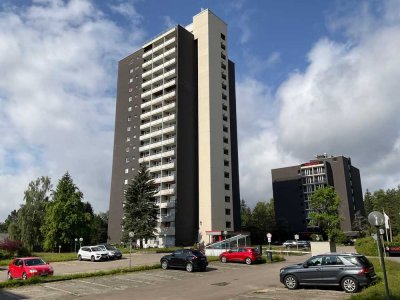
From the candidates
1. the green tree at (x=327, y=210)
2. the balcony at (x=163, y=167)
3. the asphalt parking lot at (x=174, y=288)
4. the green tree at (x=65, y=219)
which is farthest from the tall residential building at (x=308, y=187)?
the asphalt parking lot at (x=174, y=288)

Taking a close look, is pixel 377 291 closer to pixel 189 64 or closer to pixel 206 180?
pixel 206 180

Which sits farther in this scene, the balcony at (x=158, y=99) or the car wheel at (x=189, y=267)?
the balcony at (x=158, y=99)

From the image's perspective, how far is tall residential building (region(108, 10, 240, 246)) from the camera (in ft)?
229

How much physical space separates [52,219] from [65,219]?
7.14 feet

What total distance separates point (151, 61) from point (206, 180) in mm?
30240

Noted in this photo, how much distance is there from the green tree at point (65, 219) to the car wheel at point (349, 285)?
54.7 m

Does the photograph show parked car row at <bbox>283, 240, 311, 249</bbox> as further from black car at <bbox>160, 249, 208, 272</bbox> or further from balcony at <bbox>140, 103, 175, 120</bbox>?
black car at <bbox>160, 249, 208, 272</bbox>

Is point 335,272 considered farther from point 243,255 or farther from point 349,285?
point 243,255

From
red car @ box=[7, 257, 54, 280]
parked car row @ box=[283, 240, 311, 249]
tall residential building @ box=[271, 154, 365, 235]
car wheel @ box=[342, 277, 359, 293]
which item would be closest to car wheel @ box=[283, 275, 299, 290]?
car wheel @ box=[342, 277, 359, 293]

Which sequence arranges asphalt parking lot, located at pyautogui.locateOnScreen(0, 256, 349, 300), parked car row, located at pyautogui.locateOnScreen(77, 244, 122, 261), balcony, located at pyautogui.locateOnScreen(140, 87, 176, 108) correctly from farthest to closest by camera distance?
balcony, located at pyautogui.locateOnScreen(140, 87, 176, 108), parked car row, located at pyautogui.locateOnScreen(77, 244, 122, 261), asphalt parking lot, located at pyautogui.locateOnScreen(0, 256, 349, 300)

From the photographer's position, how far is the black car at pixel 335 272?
1712cm

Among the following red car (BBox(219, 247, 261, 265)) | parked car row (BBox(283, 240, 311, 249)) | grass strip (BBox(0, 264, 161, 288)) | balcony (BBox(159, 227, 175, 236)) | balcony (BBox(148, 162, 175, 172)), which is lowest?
grass strip (BBox(0, 264, 161, 288))

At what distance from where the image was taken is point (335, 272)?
17734 millimetres

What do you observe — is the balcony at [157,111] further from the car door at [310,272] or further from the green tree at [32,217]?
the car door at [310,272]
